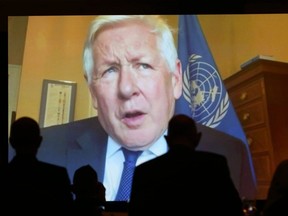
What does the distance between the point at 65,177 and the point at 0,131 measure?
0.39 m

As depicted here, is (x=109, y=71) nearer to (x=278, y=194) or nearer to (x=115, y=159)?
(x=115, y=159)

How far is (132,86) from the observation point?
161cm

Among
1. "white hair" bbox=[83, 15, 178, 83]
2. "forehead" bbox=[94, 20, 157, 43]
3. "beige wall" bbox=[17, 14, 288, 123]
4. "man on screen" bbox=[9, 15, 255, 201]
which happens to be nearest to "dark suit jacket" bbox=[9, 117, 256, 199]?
"man on screen" bbox=[9, 15, 255, 201]

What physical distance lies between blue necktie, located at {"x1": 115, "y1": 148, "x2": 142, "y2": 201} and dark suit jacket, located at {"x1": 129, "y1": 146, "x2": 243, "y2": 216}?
0.12 feet

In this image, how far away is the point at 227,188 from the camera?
148 cm

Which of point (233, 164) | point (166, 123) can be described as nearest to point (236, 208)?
point (233, 164)

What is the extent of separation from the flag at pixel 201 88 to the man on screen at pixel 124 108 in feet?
0.10

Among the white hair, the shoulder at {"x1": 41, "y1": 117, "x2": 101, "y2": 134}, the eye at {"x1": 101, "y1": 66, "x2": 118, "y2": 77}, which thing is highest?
the white hair

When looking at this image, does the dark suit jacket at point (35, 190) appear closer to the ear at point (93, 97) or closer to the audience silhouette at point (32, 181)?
the audience silhouette at point (32, 181)

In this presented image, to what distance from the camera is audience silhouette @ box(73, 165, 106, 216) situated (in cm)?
153

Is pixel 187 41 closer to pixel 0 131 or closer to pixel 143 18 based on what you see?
pixel 143 18

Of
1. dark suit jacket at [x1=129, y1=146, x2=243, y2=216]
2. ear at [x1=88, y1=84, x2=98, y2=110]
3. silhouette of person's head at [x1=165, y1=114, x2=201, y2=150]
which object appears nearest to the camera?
dark suit jacket at [x1=129, y1=146, x2=243, y2=216]

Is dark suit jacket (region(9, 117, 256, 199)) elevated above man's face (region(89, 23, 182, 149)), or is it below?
below

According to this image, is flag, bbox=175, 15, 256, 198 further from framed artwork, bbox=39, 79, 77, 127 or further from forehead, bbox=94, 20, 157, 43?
framed artwork, bbox=39, 79, 77, 127
